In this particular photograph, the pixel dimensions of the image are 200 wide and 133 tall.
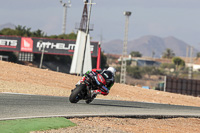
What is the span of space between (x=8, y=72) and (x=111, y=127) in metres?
16.6

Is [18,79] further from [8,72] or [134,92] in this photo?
[134,92]

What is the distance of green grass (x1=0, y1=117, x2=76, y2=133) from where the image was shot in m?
8.69

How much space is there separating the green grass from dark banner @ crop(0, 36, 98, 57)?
59.2 meters

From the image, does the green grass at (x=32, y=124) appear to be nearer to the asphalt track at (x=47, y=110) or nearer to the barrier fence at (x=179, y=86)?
the asphalt track at (x=47, y=110)

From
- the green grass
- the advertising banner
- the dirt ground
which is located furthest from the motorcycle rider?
the advertising banner

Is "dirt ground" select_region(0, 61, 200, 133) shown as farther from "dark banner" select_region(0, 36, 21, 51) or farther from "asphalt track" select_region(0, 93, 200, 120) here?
"dark banner" select_region(0, 36, 21, 51)

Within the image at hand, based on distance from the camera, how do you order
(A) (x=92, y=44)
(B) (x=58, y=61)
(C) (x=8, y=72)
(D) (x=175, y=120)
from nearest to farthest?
(D) (x=175, y=120) < (C) (x=8, y=72) < (A) (x=92, y=44) < (B) (x=58, y=61)

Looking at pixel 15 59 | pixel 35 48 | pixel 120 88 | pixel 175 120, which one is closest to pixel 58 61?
pixel 15 59

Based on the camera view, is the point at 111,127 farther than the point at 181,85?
No

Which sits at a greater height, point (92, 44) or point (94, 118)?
point (92, 44)

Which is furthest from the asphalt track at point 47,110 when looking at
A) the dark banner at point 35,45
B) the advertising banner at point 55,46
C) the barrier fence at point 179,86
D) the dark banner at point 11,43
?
the dark banner at point 11,43

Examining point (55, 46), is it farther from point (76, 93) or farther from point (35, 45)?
point (76, 93)

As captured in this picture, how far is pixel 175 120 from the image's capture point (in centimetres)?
1534

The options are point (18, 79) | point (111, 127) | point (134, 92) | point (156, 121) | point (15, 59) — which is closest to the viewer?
point (111, 127)
